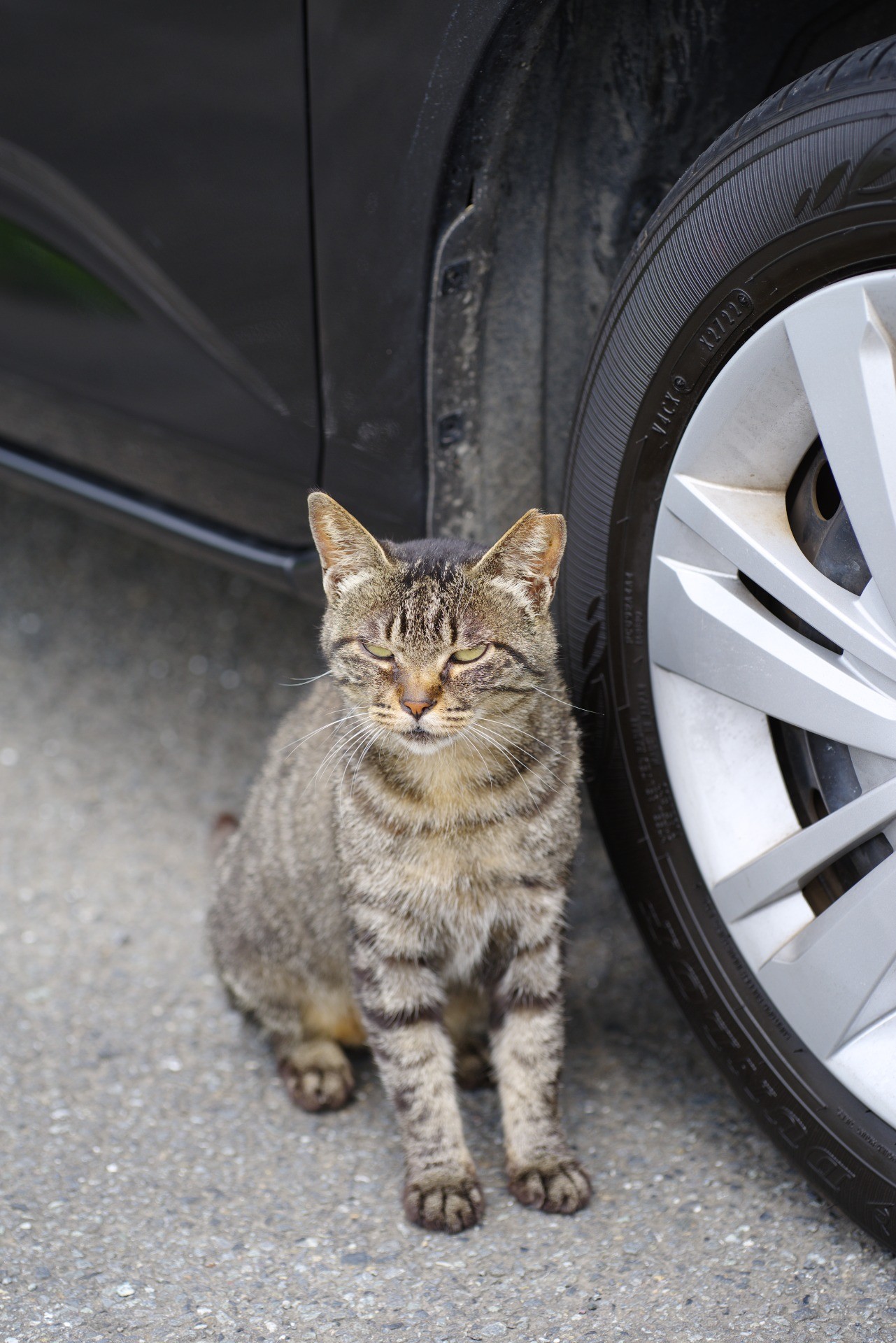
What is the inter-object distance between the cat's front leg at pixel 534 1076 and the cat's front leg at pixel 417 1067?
9 centimetres

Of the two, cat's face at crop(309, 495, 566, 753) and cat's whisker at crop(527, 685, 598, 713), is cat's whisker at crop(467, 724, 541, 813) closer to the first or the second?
cat's face at crop(309, 495, 566, 753)

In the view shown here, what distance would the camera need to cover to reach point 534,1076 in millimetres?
2385

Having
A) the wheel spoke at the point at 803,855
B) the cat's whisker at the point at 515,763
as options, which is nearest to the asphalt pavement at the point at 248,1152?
the wheel spoke at the point at 803,855

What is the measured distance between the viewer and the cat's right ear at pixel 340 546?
2.28 meters

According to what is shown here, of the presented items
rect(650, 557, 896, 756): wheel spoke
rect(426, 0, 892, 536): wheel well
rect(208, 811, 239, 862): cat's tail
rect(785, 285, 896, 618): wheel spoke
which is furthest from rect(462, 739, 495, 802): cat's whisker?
rect(208, 811, 239, 862): cat's tail

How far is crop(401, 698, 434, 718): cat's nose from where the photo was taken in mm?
2193

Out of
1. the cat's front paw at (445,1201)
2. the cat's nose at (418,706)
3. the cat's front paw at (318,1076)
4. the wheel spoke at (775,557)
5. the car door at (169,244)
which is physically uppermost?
the car door at (169,244)

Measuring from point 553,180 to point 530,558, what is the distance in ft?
2.38

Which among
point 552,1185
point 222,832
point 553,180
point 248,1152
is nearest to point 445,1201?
point 552,1185

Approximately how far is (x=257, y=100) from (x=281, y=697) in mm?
1971

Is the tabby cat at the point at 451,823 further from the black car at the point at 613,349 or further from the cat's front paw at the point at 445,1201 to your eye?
the black car at the point at 613,349

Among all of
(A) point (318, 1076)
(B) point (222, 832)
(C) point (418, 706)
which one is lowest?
(A) point (318, 1076)

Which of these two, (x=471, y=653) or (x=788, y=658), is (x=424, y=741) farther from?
(x=788, y=658)

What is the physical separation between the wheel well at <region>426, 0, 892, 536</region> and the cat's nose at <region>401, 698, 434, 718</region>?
0.50 m
